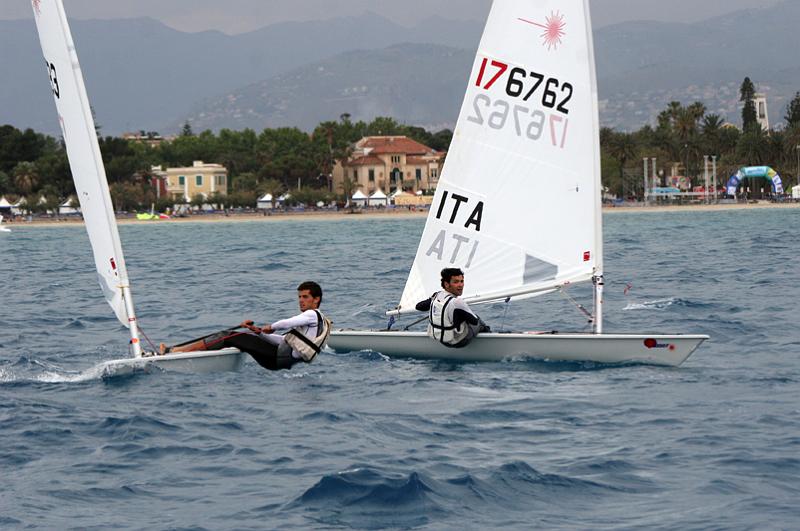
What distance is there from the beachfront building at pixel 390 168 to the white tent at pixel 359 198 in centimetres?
558

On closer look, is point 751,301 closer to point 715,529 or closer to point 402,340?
point 402,340

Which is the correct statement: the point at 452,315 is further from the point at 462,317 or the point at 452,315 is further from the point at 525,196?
the point at 525,196

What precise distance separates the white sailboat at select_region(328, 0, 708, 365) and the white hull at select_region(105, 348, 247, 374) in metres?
2.07

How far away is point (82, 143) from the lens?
13680 mm

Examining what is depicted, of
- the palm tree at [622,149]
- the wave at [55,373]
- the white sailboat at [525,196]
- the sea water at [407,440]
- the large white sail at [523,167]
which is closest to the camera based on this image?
the sea water at [407,440]

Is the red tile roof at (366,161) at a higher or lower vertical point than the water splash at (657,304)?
higher

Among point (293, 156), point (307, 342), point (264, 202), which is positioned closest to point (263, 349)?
point (307, 342)

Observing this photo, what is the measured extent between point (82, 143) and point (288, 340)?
331cm

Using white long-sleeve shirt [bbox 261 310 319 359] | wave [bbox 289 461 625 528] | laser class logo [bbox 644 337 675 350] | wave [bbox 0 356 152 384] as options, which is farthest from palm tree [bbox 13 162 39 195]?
wave [bbox 289 461 625 528]

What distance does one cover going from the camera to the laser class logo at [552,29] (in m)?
15.5

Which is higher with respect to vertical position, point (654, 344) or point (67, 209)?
point (67, 209)

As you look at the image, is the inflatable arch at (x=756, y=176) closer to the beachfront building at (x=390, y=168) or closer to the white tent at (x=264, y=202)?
the beachfront building at (x=390, y=168)

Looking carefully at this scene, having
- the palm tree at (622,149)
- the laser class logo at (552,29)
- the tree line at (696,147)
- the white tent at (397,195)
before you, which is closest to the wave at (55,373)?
the laser class logo at (552,29)

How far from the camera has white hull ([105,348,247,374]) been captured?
47.3ft
